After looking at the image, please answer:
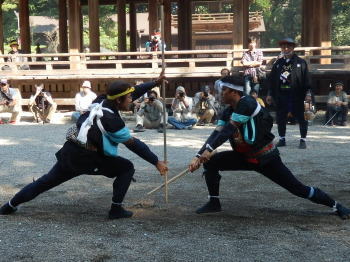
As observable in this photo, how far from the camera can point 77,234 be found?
4469 millimetres

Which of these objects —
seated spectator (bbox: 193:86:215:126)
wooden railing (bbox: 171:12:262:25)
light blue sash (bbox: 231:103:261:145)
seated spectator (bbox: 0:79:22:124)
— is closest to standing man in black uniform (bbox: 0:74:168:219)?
light blue sash (bbox: 231:103:261:145)

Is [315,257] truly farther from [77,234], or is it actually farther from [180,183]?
[180,183]

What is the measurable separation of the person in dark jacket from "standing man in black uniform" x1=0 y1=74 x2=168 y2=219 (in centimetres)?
451

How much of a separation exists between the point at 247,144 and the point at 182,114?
7754 mm

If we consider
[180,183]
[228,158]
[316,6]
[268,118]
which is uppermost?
[316,6]

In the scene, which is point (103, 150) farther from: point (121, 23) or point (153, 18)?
point (121, 23)

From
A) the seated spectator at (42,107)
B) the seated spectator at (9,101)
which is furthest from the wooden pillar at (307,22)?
the seated spectator at (9,101)

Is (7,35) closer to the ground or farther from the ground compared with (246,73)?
farther from the ground

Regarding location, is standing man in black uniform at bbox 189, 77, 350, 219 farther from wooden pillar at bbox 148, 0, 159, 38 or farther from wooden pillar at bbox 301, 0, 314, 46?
wooden pillar at bbox 301, 0, 314, 46

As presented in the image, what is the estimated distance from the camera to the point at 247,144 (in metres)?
4.80

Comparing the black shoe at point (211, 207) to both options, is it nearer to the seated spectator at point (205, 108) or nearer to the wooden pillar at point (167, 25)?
the seated spectator at point (205, 108)

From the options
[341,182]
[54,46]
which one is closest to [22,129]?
[341,182]

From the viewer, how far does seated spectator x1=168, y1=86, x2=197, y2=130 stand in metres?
12.2

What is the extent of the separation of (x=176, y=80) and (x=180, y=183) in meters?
9.08
